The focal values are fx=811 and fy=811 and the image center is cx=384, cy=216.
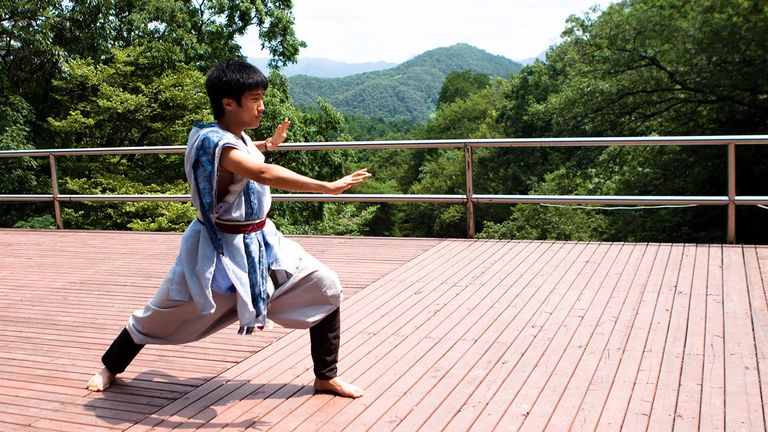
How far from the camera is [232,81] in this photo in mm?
3088

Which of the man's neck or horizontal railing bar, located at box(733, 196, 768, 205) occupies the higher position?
the man's neck

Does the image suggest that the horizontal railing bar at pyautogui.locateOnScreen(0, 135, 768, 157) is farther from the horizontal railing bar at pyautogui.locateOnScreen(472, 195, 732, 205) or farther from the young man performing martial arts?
the young man performing martial arts

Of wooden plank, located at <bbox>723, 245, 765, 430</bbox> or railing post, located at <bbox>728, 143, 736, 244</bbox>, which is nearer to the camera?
wooden plank, located at <bbox>723, 245, 765, 430</bbox>

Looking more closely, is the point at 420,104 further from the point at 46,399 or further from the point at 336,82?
the point at 46,399

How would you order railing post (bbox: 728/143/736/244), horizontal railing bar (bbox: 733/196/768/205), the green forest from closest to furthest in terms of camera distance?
1. horizontal railing bar (bbox: 733/196/768/205)
2. railing post (bbox: 728/143/736/244)
3. the green forest

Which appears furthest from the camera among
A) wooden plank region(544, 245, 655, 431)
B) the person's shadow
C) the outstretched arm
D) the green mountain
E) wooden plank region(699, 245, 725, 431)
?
the green mountain

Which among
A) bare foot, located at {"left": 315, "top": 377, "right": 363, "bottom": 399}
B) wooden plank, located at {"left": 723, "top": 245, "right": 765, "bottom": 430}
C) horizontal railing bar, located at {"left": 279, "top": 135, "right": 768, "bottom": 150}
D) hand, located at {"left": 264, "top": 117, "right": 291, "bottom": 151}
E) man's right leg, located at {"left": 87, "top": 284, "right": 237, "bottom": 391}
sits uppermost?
hand, located at {"left": 264, "top": 117, "right": 291, "bottom": 151}

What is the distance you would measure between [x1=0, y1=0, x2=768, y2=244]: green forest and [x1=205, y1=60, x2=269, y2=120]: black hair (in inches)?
625

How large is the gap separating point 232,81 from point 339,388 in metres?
1.36

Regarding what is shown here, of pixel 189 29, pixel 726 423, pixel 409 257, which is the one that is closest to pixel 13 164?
pixel 189 29

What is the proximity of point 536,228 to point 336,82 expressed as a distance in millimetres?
133339

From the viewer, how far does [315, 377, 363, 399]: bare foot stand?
3443 mm

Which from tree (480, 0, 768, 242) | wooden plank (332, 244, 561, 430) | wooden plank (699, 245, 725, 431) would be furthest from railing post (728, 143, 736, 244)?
tree (480, 0, 768, 242)

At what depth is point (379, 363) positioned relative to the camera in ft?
12.8
